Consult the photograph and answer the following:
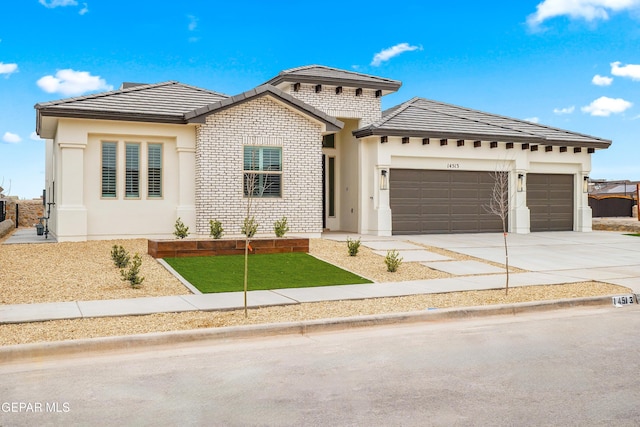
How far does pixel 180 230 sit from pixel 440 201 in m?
10.4

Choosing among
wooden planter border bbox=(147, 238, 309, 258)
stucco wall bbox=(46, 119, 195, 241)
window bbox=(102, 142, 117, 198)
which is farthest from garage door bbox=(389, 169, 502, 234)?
window bbox=(102, 142, 117, 198)

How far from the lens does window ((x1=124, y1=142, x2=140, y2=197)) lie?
59.6 ft

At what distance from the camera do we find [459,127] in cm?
2320

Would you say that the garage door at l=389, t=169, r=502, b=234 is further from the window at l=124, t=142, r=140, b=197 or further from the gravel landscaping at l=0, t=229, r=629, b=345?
the window at l=124, t=142, r=140, b=197

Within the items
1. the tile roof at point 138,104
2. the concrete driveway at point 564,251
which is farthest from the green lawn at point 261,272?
the tile roof at point 138,104

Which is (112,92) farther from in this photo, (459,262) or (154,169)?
(459,262)

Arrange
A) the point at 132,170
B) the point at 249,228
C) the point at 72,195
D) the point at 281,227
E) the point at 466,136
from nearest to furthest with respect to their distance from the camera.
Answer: the point at 249,228 < the point at 72,195 < the point at 281,227 < the point at 132,170 < the point at 466,136

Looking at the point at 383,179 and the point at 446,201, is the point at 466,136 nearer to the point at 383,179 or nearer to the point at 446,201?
the point at 446,201

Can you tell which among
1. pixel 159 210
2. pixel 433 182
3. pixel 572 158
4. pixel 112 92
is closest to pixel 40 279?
pixel 159 210

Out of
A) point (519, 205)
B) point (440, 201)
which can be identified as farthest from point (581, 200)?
point (440, 201)

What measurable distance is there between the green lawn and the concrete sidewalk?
0.60 meters

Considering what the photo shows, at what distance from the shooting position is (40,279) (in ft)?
39.2

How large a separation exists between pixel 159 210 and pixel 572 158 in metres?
17.2

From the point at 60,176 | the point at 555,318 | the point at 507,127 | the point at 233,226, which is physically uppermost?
the point at 507,127
